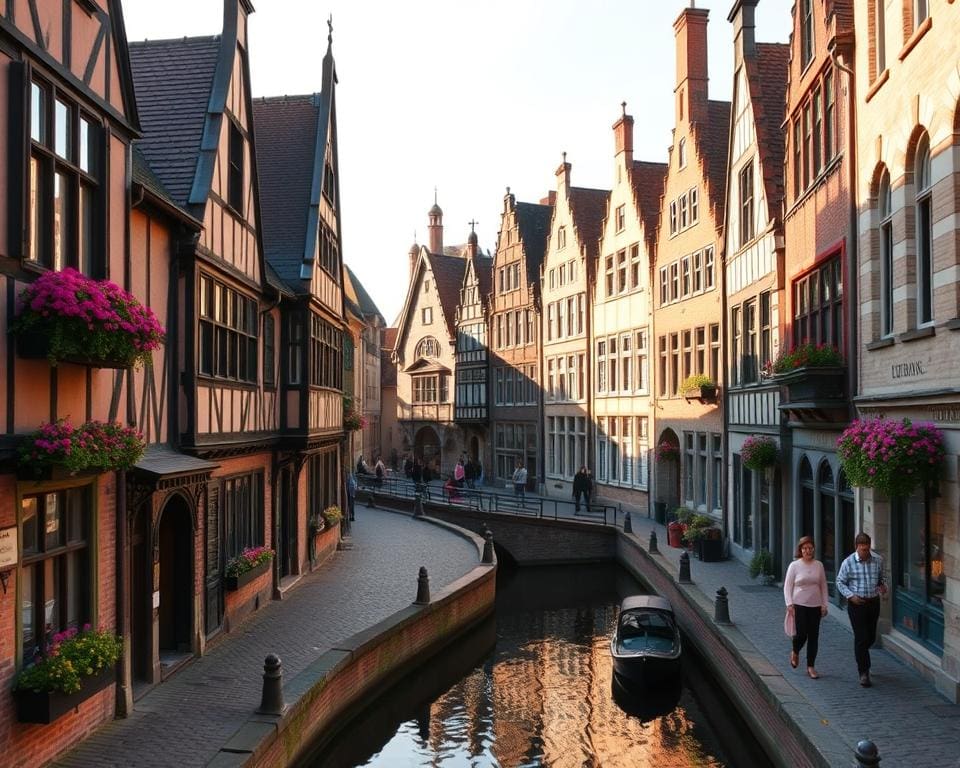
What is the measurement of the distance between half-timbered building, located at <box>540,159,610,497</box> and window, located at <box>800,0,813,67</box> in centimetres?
2113

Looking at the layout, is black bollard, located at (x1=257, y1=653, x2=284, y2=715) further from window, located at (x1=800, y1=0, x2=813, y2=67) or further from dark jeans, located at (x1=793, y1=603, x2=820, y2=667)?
window, located at (x1=800, y1=0, x2=813, y2=67)

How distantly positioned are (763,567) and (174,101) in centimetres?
1521

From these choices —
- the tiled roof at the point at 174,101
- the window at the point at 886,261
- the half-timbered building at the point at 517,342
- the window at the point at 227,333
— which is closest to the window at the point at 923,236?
the window at the point at 886,261

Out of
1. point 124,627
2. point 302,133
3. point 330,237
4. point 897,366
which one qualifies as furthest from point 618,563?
point 124,627

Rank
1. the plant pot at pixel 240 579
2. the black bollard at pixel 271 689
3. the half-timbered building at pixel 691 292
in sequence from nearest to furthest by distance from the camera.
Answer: the black bollard at pixel 271 689 → the plant pot at pixel 240 579 → the half-timbered building at pixel 691 292

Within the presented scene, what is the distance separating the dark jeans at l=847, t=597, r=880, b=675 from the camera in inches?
476

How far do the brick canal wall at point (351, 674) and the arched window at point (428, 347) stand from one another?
34.1 m

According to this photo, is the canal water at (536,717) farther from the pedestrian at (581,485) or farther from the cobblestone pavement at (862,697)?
the pedestrian at (581,485)

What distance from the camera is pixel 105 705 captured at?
11.0m

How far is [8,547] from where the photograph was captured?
8.77 metres

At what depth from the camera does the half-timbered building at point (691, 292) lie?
2811cm

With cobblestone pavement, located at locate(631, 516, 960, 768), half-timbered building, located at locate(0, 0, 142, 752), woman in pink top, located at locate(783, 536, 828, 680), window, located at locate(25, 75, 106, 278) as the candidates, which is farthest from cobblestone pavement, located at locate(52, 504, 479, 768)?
woman in pink top, located at locate(783, 536, 828, 680)

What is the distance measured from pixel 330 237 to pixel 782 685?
50.8 feet

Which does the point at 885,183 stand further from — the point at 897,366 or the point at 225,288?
the point at 225,288
